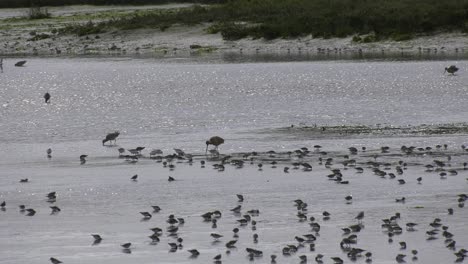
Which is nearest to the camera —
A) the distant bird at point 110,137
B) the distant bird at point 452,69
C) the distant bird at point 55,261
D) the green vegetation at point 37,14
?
the distant bird at point 55,261

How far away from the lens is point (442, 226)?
45.5 feet

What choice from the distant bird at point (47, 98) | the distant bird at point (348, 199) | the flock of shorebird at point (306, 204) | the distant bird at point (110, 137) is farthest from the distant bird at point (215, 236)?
the distant bird at point (47, 98)

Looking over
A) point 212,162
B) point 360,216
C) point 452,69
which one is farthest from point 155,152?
point 452,69

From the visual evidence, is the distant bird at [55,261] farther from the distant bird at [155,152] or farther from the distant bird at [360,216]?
the distant bird at [155,152]

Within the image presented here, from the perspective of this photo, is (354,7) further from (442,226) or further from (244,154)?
(442,226)

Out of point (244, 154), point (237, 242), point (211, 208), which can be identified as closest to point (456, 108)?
point (244, 154)

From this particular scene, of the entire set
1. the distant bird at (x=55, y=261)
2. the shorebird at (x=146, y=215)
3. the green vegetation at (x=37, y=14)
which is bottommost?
the shorebird at (x=146, y=215)

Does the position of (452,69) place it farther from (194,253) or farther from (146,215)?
(194,253)

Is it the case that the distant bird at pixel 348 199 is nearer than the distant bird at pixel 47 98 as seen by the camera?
Yes

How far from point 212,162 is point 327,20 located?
3116 cm

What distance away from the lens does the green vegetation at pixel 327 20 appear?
4769 centimetres

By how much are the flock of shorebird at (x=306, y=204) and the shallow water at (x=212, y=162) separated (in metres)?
0.10

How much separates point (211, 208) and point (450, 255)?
13.2 feet

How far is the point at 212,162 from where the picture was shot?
1997 centimetres
